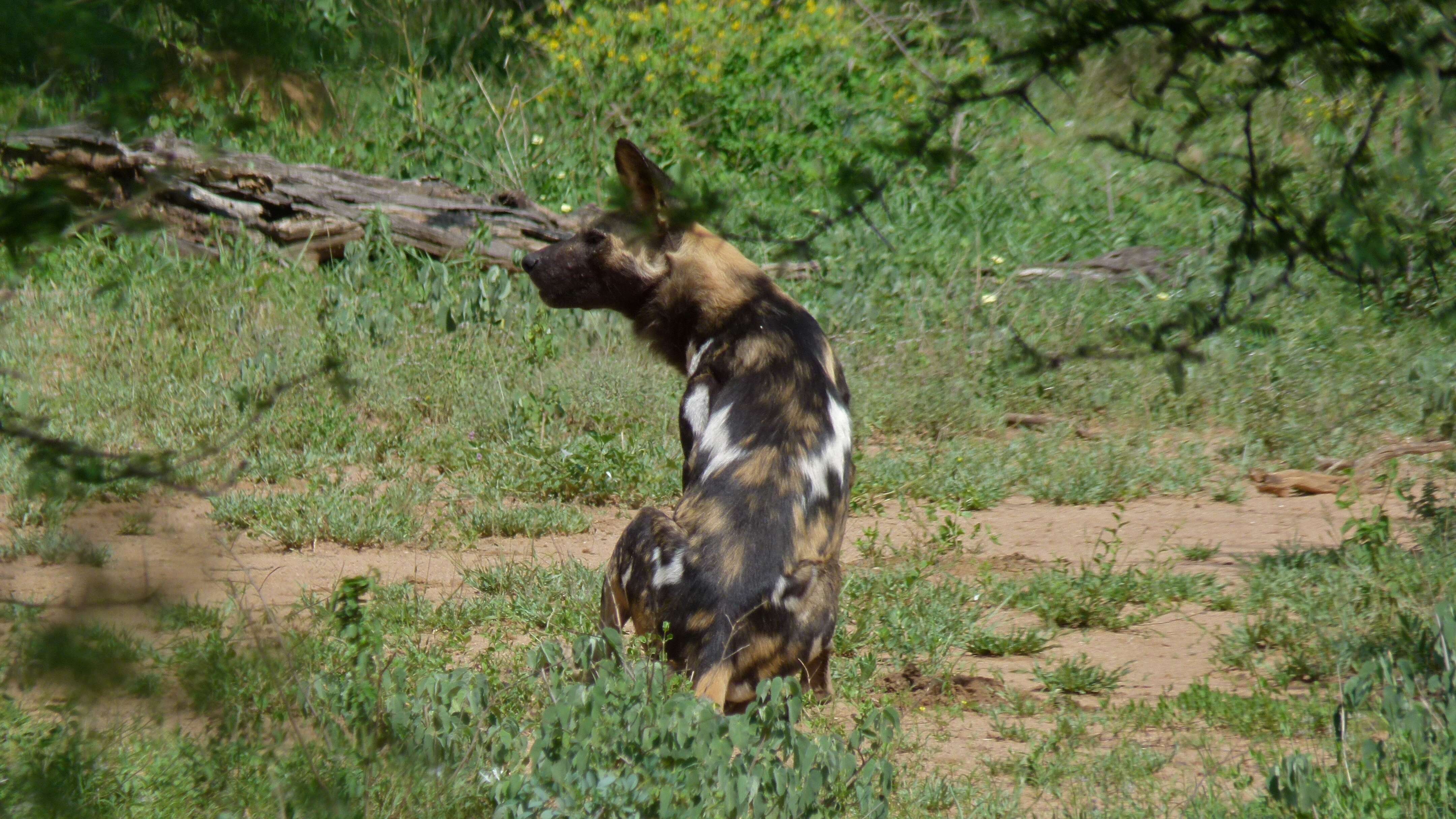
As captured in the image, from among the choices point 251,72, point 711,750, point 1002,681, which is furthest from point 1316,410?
point 251,72

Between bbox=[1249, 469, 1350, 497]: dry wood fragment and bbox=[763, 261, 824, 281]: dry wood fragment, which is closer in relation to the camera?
bbox=[1249, 469, 1350, 497]: dry wood fragment

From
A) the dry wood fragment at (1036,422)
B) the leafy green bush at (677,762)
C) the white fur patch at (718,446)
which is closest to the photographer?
the leafy green bush at (677,762)

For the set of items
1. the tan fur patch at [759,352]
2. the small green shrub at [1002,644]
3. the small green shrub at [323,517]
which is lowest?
the small green shrub at [323,517]

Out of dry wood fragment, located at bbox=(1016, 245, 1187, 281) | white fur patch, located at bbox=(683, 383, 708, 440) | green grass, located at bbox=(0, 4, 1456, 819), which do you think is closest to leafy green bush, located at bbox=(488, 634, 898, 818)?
green grass, located at bbox=(0, 4, 1456, 819)

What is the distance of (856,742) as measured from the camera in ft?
9.65

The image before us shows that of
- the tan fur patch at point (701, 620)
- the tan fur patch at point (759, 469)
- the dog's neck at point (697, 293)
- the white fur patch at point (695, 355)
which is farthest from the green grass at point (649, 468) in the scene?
the dog's neck at point (697, 293)

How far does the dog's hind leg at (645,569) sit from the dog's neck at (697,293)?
1001mm

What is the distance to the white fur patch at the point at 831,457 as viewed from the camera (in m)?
3.91

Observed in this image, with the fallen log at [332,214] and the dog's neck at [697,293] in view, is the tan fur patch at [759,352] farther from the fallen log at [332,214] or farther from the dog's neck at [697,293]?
the fallen log at [332,214]

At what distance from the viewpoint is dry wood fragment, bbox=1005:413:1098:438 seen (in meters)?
7.12

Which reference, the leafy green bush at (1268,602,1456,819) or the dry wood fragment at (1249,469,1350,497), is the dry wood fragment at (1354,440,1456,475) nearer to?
the dry wood fragment at (1249,469,1350,497)

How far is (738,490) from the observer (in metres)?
3.79

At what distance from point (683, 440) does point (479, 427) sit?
8.11ft

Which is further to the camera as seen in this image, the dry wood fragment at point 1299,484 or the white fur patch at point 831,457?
the dry wood fragment at point 1299,484
